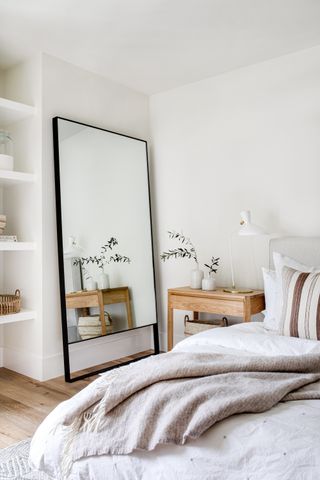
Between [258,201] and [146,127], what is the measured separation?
145 cm

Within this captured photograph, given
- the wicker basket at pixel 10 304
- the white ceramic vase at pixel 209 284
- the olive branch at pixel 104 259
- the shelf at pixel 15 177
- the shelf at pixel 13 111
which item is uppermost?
the shelf at pixel 13 111

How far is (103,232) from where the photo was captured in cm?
367

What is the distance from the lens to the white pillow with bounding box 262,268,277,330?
2598 mm

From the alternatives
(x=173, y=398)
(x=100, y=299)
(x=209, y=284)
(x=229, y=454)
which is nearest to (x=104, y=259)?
(x=100, y=299)

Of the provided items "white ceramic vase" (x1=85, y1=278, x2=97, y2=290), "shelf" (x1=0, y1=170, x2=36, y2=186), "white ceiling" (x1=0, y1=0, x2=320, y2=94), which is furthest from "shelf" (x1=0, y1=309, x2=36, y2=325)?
"white ceiling" (x1=0, y1=0, x2=320, y2=94)

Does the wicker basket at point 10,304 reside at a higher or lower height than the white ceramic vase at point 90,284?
lower

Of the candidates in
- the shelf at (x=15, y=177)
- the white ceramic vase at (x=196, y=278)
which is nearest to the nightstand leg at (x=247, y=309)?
the white ceramic vase at (x=196, y=278)

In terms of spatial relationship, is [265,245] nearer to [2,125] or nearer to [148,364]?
[148,364]

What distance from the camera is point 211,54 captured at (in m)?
3.39

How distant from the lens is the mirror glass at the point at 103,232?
3.41 meters

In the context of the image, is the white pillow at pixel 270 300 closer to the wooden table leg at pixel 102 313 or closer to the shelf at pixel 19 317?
the wooden table leg at pixel 102 313

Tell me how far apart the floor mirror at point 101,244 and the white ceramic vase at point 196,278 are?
545 mm

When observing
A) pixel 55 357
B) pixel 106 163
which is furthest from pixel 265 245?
Answer: pixel 55 357

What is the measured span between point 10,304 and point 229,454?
2424mm
